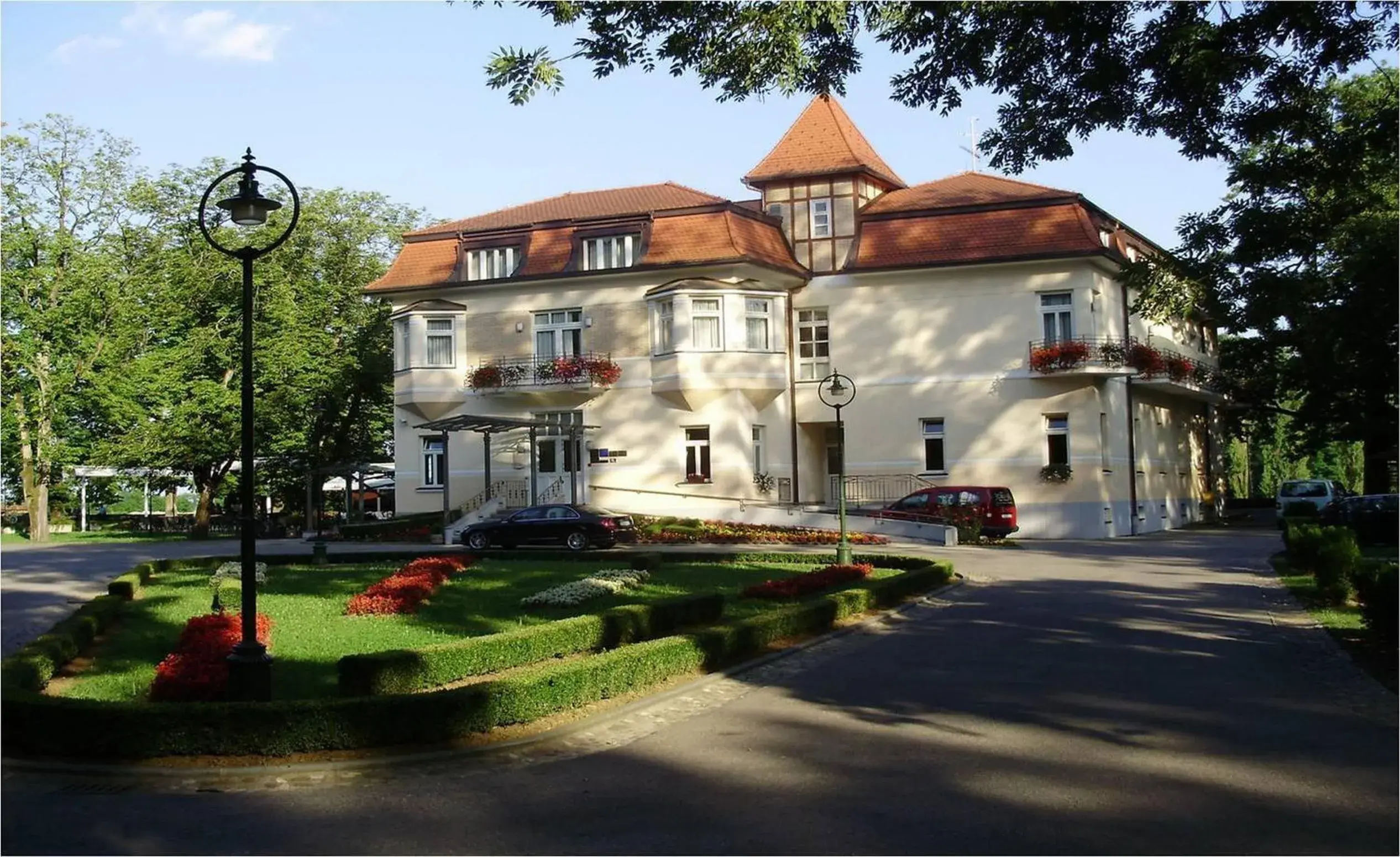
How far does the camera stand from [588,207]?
4438 cm

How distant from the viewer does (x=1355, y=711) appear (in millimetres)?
10422

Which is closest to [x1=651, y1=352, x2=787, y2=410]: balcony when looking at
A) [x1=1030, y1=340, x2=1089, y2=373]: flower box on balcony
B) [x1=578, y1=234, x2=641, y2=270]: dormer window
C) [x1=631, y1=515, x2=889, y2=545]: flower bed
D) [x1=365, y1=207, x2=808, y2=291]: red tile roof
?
[x1=365, y1=207, x2=808, y2=291]: red tile roof

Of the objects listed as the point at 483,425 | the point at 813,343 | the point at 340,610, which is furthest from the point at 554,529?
the point at 340,610

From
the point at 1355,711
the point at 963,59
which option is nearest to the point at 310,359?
the point at 963,59

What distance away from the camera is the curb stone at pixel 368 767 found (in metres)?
8.70

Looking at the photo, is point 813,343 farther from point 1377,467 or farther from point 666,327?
point 1377,467

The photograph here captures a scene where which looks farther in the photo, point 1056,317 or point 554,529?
point 1056,317

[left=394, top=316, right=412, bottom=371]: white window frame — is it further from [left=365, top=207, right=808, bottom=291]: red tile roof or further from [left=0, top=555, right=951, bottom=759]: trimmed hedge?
[left=0, top=555, right=951, bottom=759]: trimmed hedge

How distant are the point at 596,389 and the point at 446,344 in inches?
229

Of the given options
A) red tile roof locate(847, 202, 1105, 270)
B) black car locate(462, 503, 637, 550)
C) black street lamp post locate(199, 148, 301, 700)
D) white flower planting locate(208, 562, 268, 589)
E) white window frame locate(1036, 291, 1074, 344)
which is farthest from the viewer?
white window frame locate(1036, 291, 1074, 344)

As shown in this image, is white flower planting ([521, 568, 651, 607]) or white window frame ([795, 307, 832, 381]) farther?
white window frame ([795, 307, 832, 381])

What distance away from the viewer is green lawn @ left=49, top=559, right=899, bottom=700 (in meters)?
13.1

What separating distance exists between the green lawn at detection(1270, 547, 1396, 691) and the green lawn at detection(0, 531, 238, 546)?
35586 mm

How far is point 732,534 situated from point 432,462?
13270 millimetres
